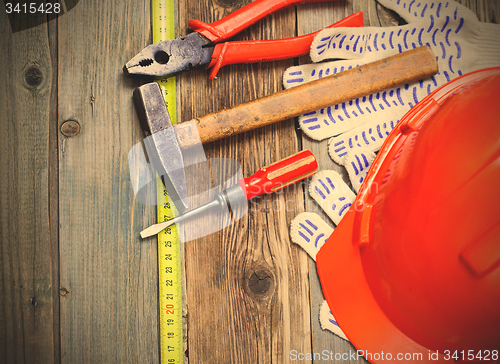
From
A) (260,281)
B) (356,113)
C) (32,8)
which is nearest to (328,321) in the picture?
(260,281)

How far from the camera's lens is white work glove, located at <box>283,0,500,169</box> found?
35.3 inches

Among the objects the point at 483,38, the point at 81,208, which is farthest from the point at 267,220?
the point at 483,38

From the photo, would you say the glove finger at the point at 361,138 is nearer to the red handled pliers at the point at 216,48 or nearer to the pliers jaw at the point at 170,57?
the red handled pliers at the point at 216,48

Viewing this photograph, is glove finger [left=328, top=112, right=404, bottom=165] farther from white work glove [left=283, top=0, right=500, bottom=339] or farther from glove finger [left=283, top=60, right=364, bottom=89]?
glove finger [left=283, top=60, right=364, bottom=89]

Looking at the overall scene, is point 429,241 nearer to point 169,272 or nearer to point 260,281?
point 260,281

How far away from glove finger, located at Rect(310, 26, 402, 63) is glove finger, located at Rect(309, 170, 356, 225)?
34 cm

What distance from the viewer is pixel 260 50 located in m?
0.85

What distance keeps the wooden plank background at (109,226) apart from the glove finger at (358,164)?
0.16 metres

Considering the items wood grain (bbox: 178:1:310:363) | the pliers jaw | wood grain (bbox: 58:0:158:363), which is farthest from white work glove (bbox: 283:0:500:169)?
wood grain (bbox: 58:0:158:363)

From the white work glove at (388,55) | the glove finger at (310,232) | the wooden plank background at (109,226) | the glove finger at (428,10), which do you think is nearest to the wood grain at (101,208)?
the wooden plank background at (109,226)

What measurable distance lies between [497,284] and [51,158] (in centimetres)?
114

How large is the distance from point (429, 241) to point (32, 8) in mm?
1202

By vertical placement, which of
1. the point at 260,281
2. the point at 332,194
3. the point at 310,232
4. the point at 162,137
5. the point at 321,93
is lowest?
the point at 260,281

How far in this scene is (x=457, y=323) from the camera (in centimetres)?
75
